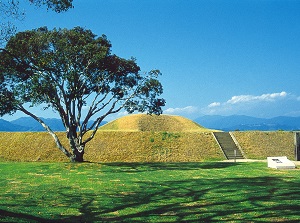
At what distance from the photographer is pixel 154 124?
73062 mm

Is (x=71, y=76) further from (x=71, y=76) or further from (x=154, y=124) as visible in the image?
(x=154, y=124)

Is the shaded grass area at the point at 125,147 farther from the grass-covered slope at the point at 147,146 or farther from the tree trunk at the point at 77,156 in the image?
the tree trunk at the point at 77,156

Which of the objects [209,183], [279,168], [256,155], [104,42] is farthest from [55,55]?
[256,155]

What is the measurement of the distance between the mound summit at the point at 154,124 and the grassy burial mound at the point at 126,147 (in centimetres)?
1680

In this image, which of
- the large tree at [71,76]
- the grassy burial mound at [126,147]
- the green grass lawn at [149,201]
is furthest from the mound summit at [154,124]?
the green grass lawn at [149,201]

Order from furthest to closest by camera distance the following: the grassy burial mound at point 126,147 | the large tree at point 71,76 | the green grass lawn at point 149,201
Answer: the grassy burial mound at point 126,147 < the large tree at point 71,76 < the green grass lawn at point 149,201

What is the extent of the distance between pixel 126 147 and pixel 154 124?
24.7 meters

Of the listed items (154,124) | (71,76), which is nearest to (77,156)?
(71,76)

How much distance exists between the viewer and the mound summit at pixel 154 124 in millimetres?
70344

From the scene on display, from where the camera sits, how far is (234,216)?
35.3ft

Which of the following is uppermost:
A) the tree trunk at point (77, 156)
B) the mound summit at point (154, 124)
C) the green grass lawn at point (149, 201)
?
the mound summit at point (154, 124)

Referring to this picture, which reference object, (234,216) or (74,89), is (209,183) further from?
(74,89)

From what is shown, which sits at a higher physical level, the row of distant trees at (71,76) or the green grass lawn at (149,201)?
the row of distant trees at (71,76)

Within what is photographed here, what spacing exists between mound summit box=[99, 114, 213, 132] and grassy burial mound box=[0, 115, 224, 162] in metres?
16.8
